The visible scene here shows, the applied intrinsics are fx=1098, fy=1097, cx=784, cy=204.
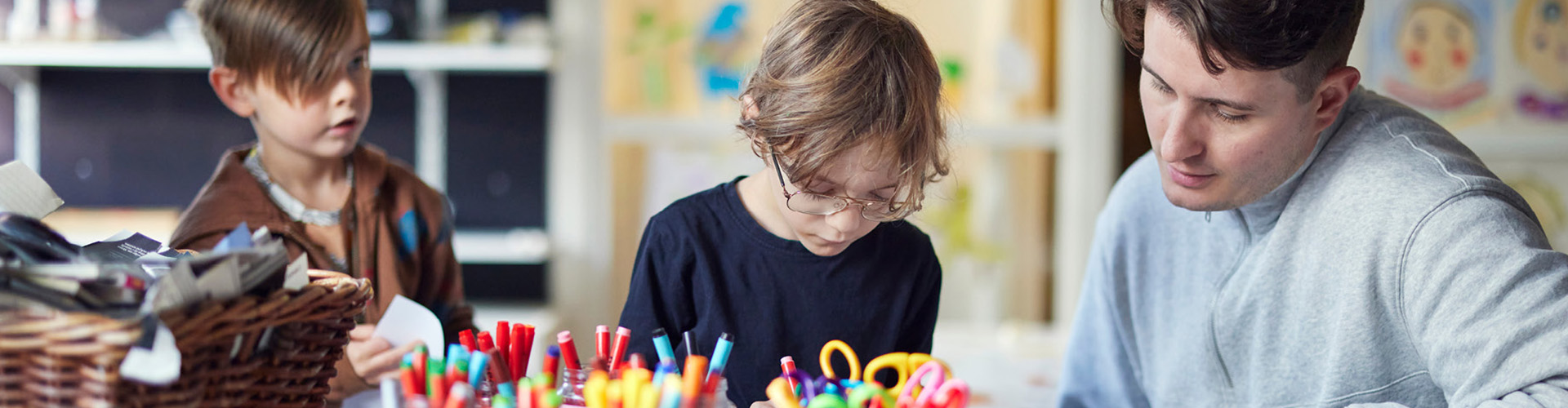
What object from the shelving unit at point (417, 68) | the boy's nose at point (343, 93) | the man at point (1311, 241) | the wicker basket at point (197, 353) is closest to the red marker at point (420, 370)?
the wicker basket at point (197, 353)

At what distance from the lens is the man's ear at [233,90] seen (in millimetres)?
1118

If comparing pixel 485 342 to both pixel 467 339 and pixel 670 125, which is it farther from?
pixel 670 125

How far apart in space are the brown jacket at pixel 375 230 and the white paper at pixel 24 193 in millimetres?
274

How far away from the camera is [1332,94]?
0.98 m

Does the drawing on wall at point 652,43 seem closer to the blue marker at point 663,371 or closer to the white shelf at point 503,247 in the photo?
the white shelf at point 503,247

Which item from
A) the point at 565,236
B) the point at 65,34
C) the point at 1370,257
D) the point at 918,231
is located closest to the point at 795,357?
the point at 918,231

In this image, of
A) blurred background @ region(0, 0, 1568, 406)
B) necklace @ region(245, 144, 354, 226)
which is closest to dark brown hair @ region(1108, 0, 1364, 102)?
necklace @ region(245, 144, 354, 226)

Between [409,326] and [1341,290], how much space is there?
837 mm

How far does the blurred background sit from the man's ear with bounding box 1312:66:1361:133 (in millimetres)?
1283

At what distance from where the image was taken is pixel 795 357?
1.01 metres

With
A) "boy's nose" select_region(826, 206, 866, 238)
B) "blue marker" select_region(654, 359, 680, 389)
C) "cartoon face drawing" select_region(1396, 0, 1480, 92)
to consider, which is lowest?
"blue marker" select_region(654, 359, 680, 389)

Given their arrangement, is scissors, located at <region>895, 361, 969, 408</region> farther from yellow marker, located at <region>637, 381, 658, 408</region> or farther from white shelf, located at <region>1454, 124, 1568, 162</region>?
white shelf, located at <region>1454, 124, 1568, 162</region>

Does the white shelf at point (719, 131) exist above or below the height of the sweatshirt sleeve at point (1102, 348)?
above

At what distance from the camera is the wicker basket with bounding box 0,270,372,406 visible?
1.94 feet
